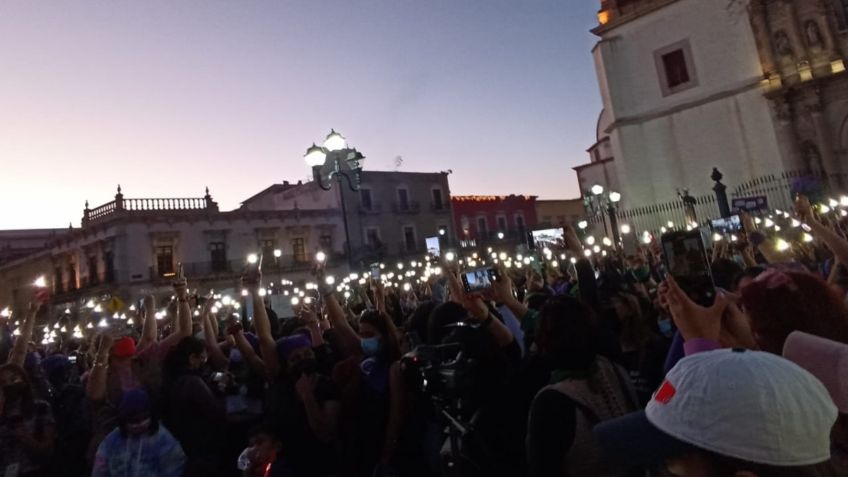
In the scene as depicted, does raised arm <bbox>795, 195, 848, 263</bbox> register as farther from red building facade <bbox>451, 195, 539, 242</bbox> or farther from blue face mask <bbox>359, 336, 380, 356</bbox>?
red building facade <bbox>451, 195, 539, 242</bbox>

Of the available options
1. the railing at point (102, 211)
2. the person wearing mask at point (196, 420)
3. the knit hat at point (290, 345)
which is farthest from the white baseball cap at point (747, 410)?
the railing at point (102, 211)

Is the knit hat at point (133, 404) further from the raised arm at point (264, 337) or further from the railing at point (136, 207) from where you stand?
the railing at point (136, 207)

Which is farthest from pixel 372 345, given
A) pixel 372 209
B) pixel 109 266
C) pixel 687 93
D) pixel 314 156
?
pixel 372 209

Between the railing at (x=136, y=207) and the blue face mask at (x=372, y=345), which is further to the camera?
the railing at (x=136, y=207)

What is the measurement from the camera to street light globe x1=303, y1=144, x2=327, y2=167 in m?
10.9

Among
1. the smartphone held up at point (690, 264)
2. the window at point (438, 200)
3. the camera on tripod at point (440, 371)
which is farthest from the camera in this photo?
the window at point (438, 200)

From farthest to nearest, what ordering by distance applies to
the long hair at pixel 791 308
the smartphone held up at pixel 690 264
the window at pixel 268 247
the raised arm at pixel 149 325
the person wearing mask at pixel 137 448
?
the window at pixel 268 247
the raised arm at pixel 149 325
the person wearing mask at pixel 137 448
the smartphone held up at pixel 690 264
the long hair at pixel 791 308

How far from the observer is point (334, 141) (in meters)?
10.9

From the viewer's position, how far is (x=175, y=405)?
4.08m

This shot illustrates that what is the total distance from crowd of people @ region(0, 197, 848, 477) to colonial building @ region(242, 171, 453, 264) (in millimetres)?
38050

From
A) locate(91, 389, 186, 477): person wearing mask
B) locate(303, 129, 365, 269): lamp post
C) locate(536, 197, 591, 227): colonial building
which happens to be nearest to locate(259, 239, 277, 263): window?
locate(536, 197, 591, 227): colonial building

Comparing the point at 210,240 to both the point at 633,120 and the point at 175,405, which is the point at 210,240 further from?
the point at 175,405

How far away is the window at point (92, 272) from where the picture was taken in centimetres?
3695

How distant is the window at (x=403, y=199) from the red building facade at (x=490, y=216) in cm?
537
